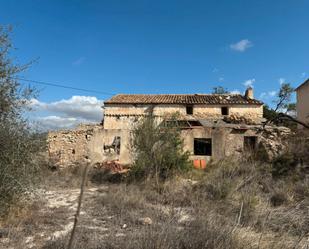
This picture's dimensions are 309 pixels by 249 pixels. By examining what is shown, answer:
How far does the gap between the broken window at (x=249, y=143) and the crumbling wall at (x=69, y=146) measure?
8998mm

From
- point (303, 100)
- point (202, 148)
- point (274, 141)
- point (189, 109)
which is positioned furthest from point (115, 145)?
point (303, 100)

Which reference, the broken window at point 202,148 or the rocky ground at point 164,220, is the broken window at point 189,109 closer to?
the broken window at point 202,148

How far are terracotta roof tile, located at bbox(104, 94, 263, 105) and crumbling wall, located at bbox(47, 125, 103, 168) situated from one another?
527cm

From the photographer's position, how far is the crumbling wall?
18.2 metres

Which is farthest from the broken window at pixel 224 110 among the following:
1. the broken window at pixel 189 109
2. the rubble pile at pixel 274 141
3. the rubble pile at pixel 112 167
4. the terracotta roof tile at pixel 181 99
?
the rubble pile at pixel 112 167

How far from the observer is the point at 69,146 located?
60.6 ft

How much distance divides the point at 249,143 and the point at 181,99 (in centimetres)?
780

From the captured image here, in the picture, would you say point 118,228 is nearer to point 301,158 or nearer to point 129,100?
point 301,158

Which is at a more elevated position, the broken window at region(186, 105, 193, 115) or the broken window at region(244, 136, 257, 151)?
the broken window at region(186, 105, 193, 115)

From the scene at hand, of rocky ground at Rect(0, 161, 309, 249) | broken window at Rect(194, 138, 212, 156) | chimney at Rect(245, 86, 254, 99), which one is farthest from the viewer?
chimney at Rect(245, 86, 254, 99)

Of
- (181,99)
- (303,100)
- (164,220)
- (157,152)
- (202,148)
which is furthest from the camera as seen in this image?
(181,99)

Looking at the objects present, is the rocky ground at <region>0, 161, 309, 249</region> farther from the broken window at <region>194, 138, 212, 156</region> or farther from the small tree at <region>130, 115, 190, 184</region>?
the broken window at <region>194, 138, 212, 156</region>

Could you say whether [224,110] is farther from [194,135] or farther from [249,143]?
[194,135]

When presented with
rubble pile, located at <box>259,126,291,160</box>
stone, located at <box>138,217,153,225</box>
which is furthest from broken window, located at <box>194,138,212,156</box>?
stone, located at <box>138,217,153,225</box>
